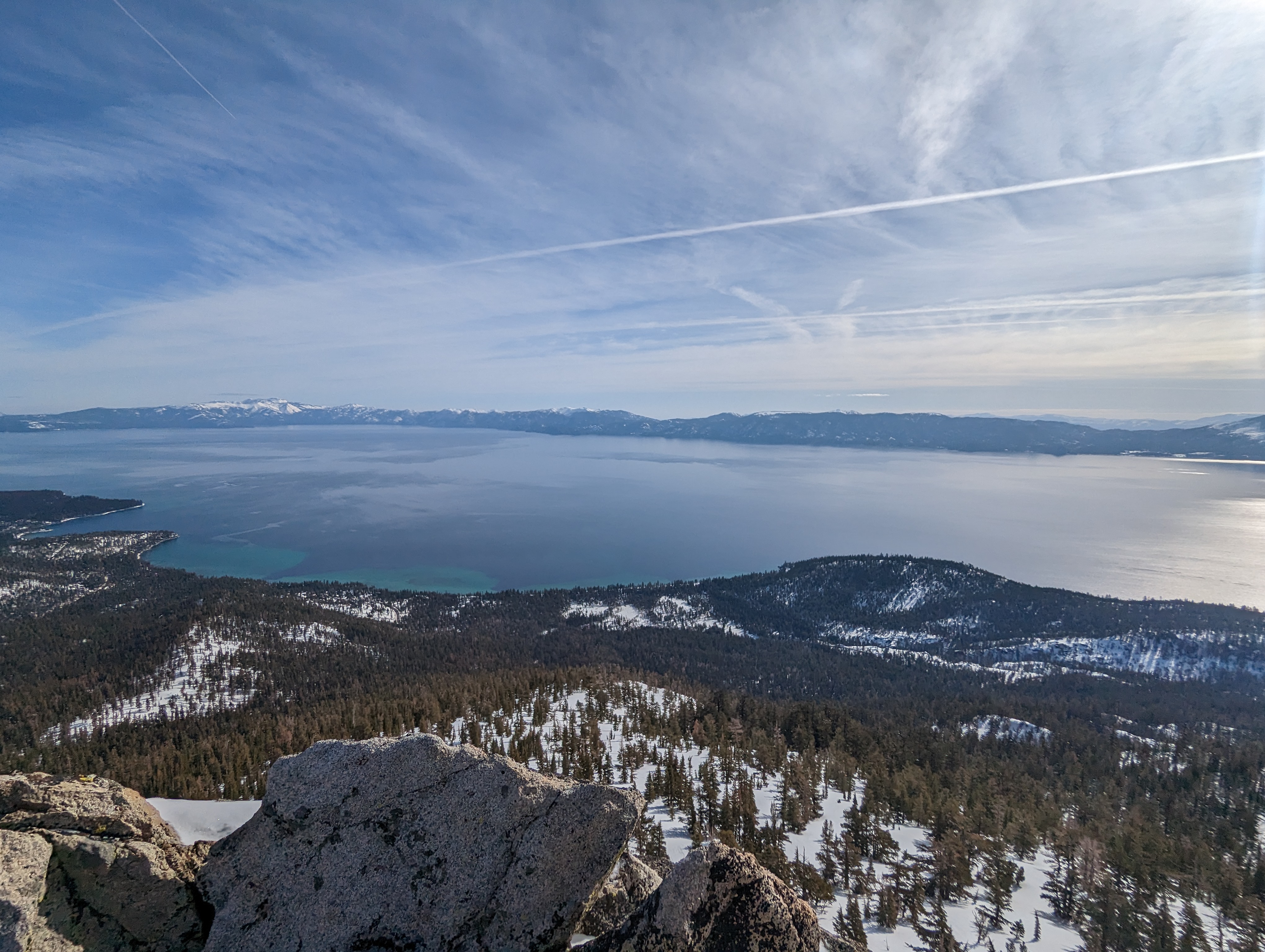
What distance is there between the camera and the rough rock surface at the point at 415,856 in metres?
7.32

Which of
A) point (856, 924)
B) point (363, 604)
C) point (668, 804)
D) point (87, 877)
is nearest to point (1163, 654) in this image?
point (668, 804)

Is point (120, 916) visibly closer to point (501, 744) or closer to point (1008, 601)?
point (501, 744)

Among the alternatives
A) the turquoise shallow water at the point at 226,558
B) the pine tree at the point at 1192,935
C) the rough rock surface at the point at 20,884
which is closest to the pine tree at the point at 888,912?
the pine tree at the point at 1192,935

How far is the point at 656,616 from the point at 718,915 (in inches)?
4613

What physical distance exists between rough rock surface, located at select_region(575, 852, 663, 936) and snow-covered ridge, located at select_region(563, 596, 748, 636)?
105m

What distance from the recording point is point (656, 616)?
121 meters

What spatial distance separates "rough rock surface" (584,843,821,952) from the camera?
258 inches

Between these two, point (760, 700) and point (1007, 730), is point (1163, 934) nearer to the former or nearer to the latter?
point (760, 700)

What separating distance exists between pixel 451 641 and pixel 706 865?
314ft

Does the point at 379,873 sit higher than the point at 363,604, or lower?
higher

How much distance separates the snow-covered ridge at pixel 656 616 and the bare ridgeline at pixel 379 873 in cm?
10692

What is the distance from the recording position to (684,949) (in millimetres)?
6539

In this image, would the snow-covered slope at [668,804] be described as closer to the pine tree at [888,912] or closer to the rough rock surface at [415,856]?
the pine tree at [888,912]

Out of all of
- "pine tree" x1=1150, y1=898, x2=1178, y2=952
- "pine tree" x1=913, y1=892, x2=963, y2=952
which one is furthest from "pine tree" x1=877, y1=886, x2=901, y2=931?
"pine tree" x1=1150, y1=898, x2=1178, y2=952
